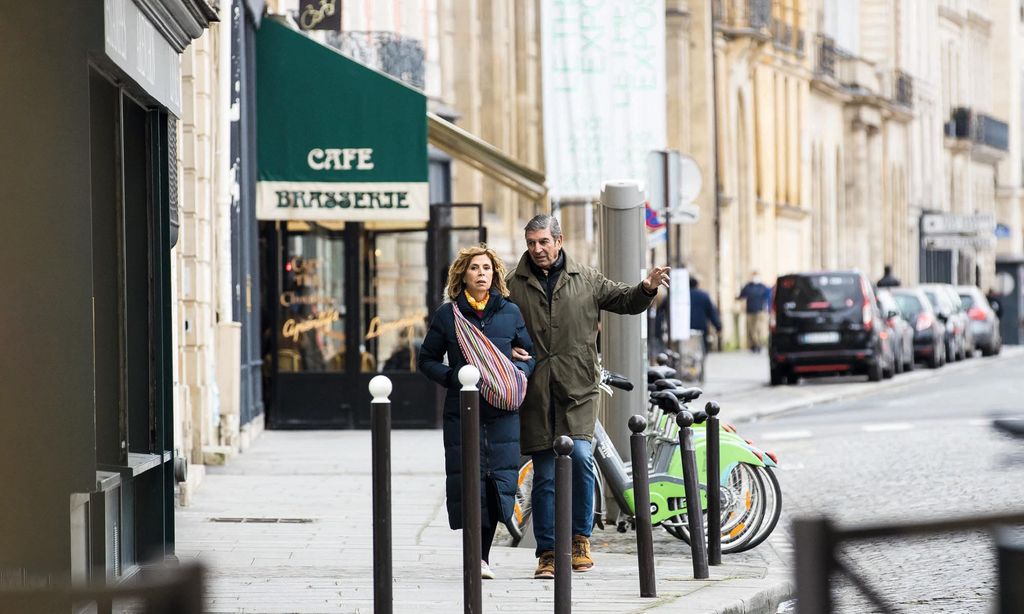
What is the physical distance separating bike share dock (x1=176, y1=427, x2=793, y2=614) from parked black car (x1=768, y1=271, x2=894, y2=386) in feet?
52.7

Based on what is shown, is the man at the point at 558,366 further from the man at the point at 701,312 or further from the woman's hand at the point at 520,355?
the man at the point at 701,312

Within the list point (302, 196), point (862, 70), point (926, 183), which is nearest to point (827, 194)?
point (862, 70)

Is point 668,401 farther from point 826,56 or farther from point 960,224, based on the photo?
point 960,224

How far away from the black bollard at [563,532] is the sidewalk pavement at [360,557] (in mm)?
621

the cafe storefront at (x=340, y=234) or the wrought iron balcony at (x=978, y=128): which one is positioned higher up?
the wrought iron balcony at (x=978, y=128)

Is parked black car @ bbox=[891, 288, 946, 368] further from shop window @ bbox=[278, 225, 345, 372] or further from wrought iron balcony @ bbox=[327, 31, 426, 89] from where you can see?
shop window @ bbox=[278, 225, 345, 372]

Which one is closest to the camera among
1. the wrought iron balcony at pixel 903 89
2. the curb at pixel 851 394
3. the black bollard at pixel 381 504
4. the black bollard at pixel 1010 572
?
the black bollard at pixel 1010 572

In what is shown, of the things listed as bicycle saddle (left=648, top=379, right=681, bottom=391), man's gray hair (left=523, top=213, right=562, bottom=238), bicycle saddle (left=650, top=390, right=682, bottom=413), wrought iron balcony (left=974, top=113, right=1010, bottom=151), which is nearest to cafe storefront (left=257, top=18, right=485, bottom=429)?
bicycle saddle (left=648, top=379, right=681, bottom=391)

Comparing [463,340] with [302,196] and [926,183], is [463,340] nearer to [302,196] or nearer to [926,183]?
[302,196]

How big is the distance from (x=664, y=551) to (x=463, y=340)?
2010 millimetres

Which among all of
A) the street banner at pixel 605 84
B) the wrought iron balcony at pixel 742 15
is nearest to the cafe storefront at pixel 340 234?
the street banner at pixel 605 84

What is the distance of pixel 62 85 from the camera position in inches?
271

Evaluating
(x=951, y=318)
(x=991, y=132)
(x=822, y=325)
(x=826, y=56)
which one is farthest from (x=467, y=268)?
(x=991, y=132)

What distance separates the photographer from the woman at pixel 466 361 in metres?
9.32
